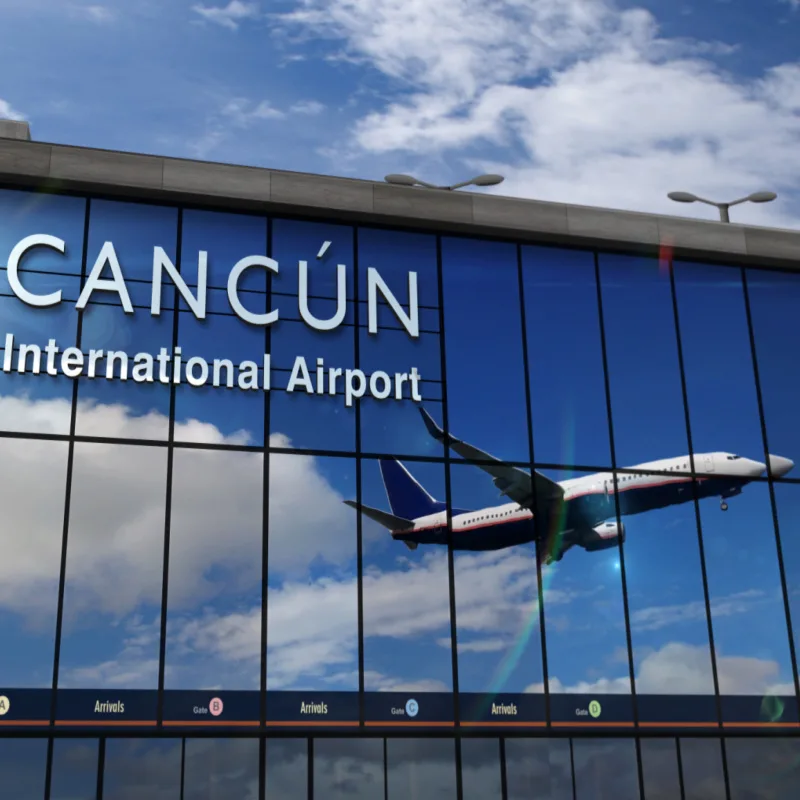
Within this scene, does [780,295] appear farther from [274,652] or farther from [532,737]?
[274,652]

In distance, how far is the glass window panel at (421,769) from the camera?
82.1 ft

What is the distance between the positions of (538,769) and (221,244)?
13.7 metres

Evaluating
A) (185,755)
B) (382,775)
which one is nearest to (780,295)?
(382,775)

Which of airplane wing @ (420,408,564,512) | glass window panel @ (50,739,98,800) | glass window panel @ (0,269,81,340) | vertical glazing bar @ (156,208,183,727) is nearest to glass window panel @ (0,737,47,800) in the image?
glass window panel @ (50,739,98,800)

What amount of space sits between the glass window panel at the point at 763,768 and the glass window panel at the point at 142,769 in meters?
12.0

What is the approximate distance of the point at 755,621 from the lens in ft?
93.6

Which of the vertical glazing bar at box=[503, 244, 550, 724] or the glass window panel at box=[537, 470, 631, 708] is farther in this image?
the glass window panel at box=[537, 470, 631, 708]

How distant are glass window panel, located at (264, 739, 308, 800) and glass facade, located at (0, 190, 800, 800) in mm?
46

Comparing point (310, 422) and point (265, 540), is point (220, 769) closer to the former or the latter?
point (265, 540)

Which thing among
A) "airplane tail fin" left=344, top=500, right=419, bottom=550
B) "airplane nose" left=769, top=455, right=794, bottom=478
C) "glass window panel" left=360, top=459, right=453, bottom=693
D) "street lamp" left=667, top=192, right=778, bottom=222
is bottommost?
"glass window panel" left=360, top=459, right=453, bottom=693

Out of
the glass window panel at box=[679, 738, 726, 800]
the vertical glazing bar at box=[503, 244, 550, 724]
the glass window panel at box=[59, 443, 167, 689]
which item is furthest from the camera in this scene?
the glass window panel at box=[679, 738, 726, 800]

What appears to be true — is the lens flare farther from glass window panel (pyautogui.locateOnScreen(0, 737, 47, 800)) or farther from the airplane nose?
glass window panel (pyautogui.locateOnScreen(0, 737, 47, 800))

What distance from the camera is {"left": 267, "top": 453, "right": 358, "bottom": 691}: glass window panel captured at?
2517 centimetres

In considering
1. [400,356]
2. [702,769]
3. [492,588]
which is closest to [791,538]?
[702,769]
